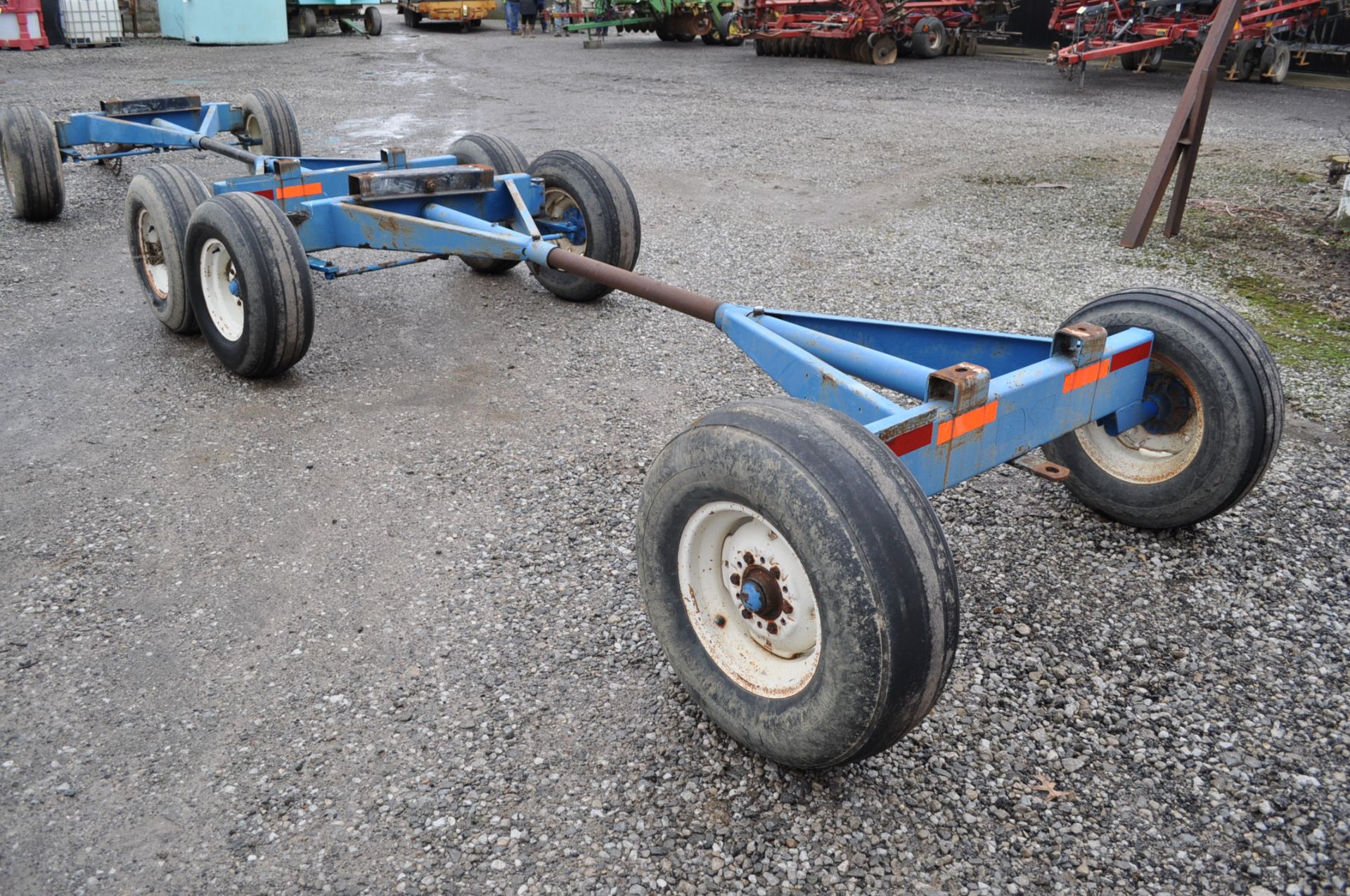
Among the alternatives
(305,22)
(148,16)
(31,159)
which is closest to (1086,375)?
(31,159)

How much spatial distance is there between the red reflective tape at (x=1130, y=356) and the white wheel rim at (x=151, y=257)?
4478 mm

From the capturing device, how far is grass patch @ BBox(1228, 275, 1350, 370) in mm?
4996

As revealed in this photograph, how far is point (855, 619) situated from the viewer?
2.12 meters

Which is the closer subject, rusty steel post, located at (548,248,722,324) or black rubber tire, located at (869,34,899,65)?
rusty steel post, located at (548,248,722,324)

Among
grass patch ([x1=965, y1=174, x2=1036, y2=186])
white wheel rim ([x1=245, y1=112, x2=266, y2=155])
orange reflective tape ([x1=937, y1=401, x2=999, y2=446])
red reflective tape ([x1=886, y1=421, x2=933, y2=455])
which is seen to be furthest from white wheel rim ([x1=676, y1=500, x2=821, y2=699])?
grass patch ([x1=965, y1=174, x2=1036, y2=186])

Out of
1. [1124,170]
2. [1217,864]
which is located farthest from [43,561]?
[1124,170]

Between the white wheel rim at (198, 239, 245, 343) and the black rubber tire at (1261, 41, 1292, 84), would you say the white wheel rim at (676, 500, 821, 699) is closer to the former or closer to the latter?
the white wheel rim at (198, 239, 245, 343)

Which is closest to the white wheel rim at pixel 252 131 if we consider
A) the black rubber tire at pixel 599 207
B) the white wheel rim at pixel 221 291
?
the black rubber tire at pixel 599 207

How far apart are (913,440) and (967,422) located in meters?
0.21

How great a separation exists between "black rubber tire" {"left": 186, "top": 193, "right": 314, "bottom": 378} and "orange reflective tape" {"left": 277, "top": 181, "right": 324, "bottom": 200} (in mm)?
636

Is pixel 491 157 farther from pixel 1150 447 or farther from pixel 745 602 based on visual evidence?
pixel 745 602

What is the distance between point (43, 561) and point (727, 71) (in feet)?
49.4

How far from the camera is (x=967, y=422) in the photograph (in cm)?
269

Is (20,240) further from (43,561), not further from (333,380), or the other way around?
(43,561)
